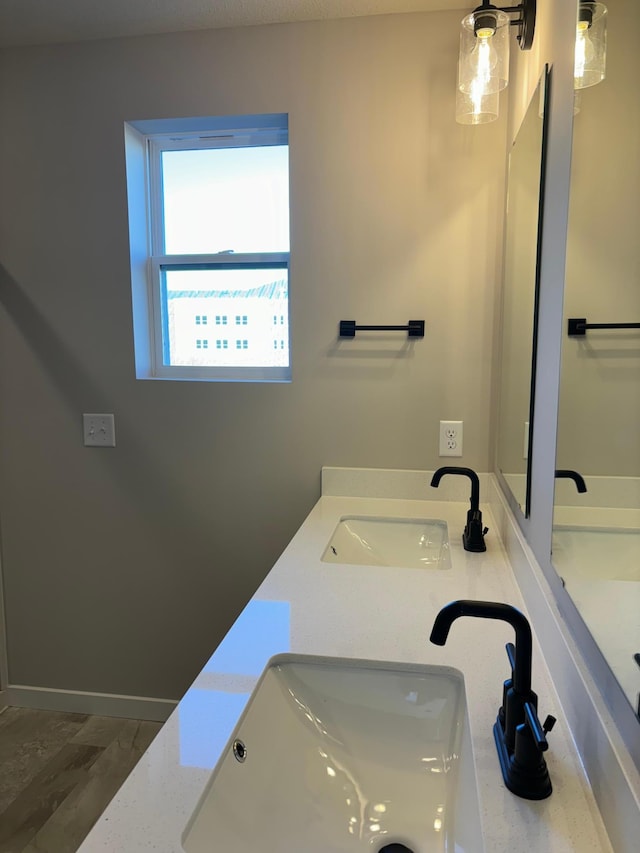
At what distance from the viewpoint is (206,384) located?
2068mm

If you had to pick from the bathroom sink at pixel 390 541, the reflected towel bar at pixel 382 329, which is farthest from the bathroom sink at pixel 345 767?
the reflected towel bar at pixel 382 329

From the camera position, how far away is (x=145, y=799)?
691 millimetres

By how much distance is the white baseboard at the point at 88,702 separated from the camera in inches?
88.9

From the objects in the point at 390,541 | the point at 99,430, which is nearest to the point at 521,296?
the point at 390,541

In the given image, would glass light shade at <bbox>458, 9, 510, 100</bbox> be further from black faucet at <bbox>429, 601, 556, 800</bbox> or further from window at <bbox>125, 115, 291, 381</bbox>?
black faucet at <bbox>429, 601, 556, 800</bbox>

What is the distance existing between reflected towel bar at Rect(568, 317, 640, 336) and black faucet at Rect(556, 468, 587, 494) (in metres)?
0.21

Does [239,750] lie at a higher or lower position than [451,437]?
lower

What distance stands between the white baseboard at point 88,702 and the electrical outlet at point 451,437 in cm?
142

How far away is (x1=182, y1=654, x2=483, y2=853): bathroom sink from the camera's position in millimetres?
730

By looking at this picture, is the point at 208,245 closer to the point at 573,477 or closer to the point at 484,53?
the point at 484,53

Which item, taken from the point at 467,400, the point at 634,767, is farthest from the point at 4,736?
the point at 634,767

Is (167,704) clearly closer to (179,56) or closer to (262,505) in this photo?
(262,505)

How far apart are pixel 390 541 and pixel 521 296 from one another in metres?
0.81

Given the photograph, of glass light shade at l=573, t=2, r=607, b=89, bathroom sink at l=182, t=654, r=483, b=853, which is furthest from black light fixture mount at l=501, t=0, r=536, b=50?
bathroom sink at l=182, t=654, r=483, b=853
